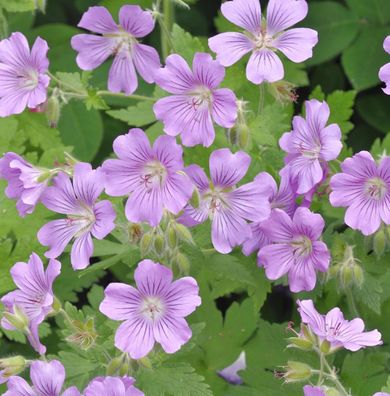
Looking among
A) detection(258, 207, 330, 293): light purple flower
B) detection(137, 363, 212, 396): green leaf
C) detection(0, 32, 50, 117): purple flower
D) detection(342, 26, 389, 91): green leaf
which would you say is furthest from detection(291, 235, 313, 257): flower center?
detection(342, 26, 389, 91): green leaf

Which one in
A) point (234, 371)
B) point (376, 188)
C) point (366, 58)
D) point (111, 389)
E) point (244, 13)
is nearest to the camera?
point (111, 389)

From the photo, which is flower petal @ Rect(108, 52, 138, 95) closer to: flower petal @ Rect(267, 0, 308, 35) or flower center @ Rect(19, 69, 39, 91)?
flower center @ Rect(19, 69, 39, 91)

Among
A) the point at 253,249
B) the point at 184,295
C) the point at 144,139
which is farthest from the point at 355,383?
the point at 144,139

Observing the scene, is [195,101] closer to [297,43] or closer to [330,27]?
[297,43]

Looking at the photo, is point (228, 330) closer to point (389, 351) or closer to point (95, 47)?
point (389, 351)

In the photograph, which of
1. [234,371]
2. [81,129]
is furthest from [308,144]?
[81,129]
